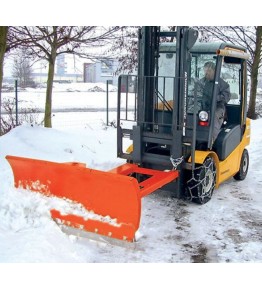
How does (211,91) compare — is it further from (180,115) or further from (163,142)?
(163,142)

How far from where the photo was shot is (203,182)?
19.4ft

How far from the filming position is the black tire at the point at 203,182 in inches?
229

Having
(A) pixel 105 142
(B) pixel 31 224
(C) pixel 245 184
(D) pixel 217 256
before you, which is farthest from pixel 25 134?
(D) pixel 217 256

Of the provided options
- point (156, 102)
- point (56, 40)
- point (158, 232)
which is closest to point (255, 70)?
point (56, 40)

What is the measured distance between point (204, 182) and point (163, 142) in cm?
87

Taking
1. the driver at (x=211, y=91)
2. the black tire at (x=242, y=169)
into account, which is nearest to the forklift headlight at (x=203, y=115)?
the driver at (x=211, y=91)

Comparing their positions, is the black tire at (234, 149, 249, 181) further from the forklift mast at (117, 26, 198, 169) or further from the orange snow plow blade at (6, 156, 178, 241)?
the orange snow plow blade at (6, 156, 178, 241)

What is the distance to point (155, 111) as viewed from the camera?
626 cm

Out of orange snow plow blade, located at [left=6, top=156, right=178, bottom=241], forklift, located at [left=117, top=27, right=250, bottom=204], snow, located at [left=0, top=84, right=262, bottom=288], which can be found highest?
forklift, located at [left=117, top=27, right=250, bottom=204]

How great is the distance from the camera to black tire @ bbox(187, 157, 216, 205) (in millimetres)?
5824

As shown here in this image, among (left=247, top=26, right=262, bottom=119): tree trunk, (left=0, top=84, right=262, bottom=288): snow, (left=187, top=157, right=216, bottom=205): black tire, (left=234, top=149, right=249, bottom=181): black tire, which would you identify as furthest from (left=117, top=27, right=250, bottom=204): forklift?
(left=247, top=26, right=262, bottom=119): tree trunk

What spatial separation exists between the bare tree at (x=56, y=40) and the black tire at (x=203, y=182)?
5.16 metres

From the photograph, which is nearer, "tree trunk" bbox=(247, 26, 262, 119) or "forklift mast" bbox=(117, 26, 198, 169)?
"forklift mast" bbox=(117, 26, 198, 169)

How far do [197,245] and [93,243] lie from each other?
1.17m
